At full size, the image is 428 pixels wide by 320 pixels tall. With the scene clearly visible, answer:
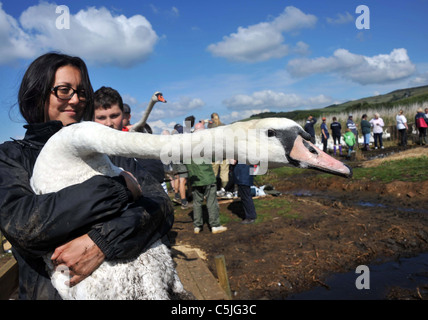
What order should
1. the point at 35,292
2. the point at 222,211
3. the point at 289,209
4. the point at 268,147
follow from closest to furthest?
the point at 268,147
the point at 35,292
the point at 289,209
the point at 222,211

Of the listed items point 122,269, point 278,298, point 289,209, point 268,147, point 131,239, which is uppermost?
point 268,147

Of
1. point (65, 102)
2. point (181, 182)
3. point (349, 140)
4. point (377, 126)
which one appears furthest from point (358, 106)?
point (65, 102)

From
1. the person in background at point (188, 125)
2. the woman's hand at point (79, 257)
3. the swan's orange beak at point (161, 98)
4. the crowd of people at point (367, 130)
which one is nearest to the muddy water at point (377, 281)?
the person in background at point (188, 125)

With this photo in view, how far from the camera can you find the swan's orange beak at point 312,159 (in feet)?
4.68

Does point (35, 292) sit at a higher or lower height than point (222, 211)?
higher

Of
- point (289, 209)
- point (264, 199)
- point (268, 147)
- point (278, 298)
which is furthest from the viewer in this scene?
point (264, 199)

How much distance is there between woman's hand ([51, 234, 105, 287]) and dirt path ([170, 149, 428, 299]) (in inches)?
169

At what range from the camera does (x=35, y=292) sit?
1.86m

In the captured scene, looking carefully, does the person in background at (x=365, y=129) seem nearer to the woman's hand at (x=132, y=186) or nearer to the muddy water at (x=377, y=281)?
the muddy water at (x=377, y=281)

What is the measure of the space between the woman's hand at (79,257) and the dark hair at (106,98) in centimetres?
260
